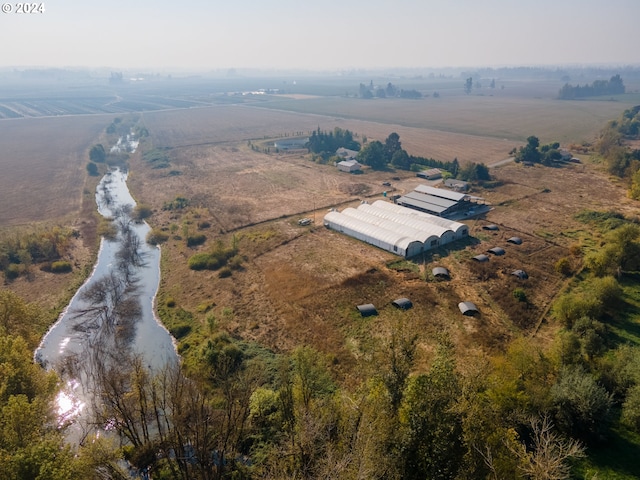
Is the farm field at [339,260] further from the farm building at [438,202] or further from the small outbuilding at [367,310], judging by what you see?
the farm building at [438,202]

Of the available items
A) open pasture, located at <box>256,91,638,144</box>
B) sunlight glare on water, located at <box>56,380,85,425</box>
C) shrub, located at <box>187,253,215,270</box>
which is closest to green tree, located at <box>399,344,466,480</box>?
sunlight glare on water, located at <box>56,380,85,425</box>

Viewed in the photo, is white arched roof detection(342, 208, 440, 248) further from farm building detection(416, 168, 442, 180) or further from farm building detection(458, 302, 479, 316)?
farm building detection(416, 168, 442, 180)

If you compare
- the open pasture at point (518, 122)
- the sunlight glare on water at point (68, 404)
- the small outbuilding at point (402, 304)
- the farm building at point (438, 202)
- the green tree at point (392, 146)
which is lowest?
the sunlight glare on water at point (68, 404)

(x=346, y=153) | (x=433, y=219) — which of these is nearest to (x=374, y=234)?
(x=433, y=219)

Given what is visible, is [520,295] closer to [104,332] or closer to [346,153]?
[104,332]

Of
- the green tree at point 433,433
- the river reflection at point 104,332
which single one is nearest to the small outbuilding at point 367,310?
the river reflection at point 104,332

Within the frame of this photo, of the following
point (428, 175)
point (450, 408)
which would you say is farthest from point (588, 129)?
point (450, 408)
